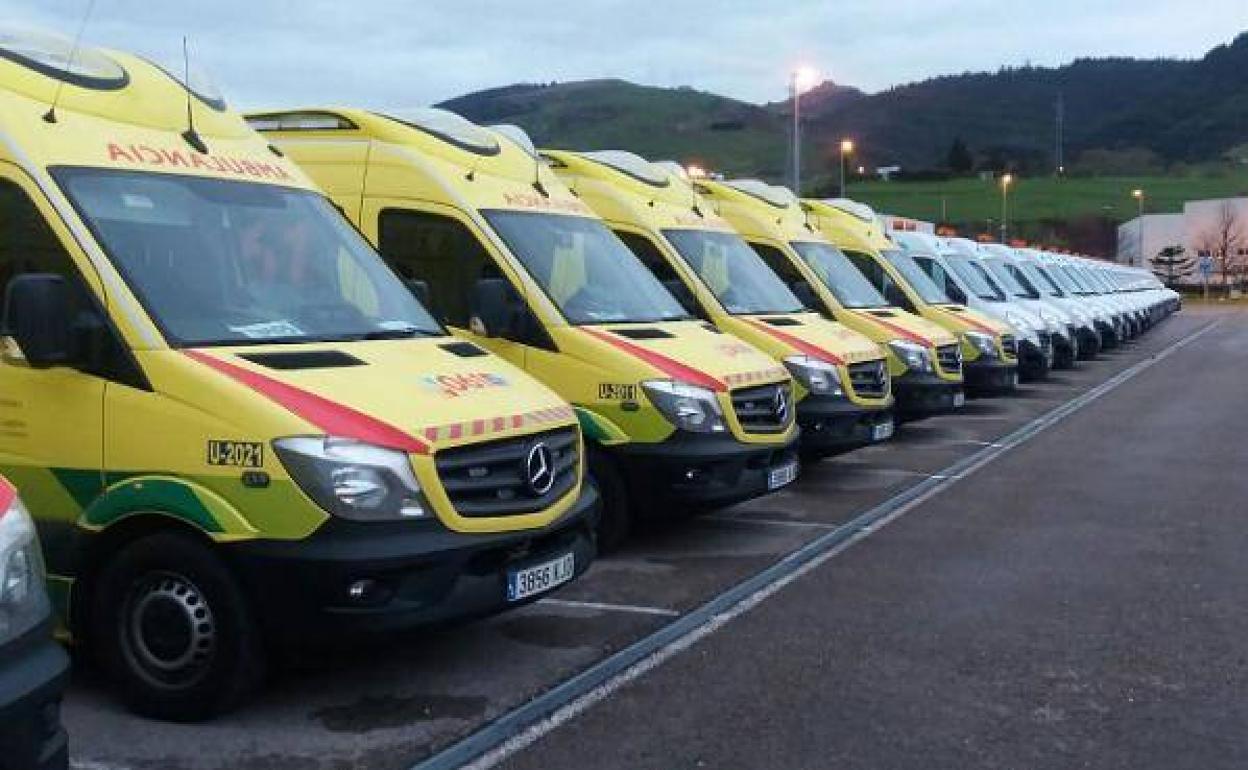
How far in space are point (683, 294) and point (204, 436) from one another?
5.85 m

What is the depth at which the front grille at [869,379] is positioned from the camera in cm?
1048

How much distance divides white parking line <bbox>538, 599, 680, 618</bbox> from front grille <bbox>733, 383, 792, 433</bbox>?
5.22 ft

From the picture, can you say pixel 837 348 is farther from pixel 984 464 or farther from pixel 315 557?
pixel 315 557

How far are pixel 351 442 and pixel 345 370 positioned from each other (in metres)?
0.53

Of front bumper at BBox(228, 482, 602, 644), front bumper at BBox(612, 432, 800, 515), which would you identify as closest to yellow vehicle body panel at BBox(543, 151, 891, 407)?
front bumper at BBox(612, 432, 800, 515)

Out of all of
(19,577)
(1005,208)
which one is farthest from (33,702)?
(1005,208)

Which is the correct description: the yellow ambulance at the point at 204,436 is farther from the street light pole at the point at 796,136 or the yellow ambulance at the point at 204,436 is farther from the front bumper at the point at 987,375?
the street light pole at the point at 796,136

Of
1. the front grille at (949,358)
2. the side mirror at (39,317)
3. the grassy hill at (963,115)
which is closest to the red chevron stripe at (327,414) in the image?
the side mirror at (39,317)

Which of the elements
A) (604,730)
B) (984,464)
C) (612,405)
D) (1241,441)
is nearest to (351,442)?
(604,730)

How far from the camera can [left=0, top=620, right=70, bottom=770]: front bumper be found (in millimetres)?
3273

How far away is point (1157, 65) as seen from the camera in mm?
176125

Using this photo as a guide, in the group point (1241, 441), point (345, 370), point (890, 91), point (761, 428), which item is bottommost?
point (1241, 441)

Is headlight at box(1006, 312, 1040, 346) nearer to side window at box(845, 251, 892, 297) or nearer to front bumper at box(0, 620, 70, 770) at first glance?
side window at box(845, 251, 892, 297)

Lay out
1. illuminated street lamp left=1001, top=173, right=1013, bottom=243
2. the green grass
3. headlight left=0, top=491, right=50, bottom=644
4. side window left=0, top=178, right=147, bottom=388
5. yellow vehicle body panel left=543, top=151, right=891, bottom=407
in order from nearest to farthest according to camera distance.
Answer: headlight left=0, top=491, right=50, bottom=644 < side window left=0, top=178, right=147, bottom=388 < yellow vehicle body panel left=543, top=151, right=891, bottom=407 < illuminated street lamp left=1001, top=173, right=1013, bottom=243 < the green grass
